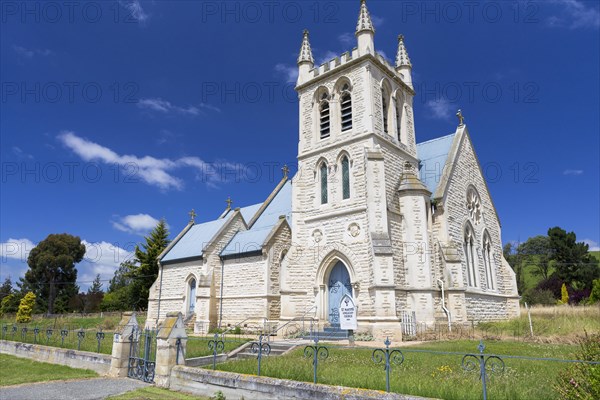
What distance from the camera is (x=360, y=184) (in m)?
19.6

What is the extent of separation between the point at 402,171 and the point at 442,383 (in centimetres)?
1556

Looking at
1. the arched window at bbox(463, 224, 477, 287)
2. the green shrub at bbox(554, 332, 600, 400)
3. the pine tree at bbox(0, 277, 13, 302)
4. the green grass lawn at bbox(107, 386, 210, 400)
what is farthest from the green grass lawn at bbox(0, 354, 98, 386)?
the pine tree at bbox(0, 277, 13, 302)

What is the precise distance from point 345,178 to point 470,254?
8.60 m

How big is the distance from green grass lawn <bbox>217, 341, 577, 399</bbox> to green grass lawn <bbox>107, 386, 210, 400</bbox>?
1162mm

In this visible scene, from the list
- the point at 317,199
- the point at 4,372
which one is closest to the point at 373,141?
the point at 317,199

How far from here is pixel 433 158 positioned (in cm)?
2398

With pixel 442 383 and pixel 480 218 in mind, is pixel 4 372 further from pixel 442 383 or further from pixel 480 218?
pixel 480 218

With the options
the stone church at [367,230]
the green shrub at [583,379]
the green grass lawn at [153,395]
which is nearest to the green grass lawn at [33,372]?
the green grass lawn at [153,395]

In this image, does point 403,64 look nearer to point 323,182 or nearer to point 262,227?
point 323,182

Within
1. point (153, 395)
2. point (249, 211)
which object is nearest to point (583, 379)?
point (153, 395)

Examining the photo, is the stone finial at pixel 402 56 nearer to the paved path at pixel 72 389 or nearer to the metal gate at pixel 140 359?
the metal gate at pixel 140 359

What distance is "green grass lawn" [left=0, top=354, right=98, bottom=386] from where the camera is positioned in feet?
35.0

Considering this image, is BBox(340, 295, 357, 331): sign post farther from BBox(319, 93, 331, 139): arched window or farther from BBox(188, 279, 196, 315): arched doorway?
BBox(188, 279, 196, 315): arched doorway

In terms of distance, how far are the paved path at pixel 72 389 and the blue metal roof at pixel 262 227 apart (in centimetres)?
1325
